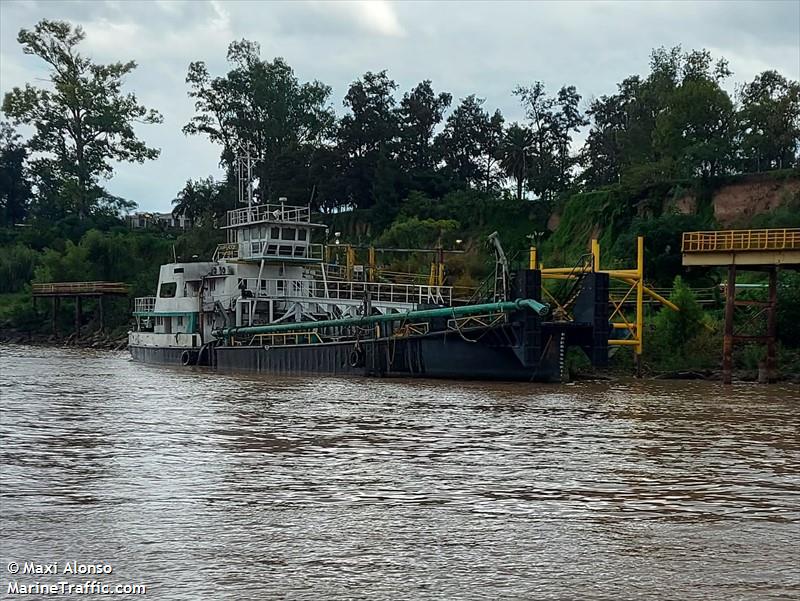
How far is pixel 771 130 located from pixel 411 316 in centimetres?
3652

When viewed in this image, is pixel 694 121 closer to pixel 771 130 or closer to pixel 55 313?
pixel 771 130

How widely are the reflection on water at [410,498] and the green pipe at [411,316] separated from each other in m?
8.03

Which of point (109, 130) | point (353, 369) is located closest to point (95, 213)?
point (109, 130)

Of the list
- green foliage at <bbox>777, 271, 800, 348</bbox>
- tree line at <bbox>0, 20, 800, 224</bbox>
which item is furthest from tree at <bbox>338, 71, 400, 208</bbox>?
green foliage at <bbox>777, 271, 800, 348</bbox>

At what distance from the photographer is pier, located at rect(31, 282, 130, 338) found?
78.2 meters

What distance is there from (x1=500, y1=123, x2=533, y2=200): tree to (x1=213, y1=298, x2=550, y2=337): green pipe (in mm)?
42593

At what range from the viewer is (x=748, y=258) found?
1523 inches

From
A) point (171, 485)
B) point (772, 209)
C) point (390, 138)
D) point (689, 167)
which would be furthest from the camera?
point (390, 138)

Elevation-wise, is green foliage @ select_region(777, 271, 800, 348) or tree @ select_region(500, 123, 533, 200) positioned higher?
tree @ select_region(500, 123, 533, 200)

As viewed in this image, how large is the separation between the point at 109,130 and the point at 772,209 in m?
64.6

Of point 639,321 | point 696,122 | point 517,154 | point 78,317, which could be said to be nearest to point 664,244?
point 639,321

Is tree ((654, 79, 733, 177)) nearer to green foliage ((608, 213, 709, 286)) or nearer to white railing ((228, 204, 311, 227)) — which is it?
green foliage ((608, 213, 709, 286))

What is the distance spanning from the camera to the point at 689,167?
64188 millimetres

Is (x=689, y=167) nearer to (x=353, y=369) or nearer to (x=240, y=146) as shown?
(x=353, y=369)
